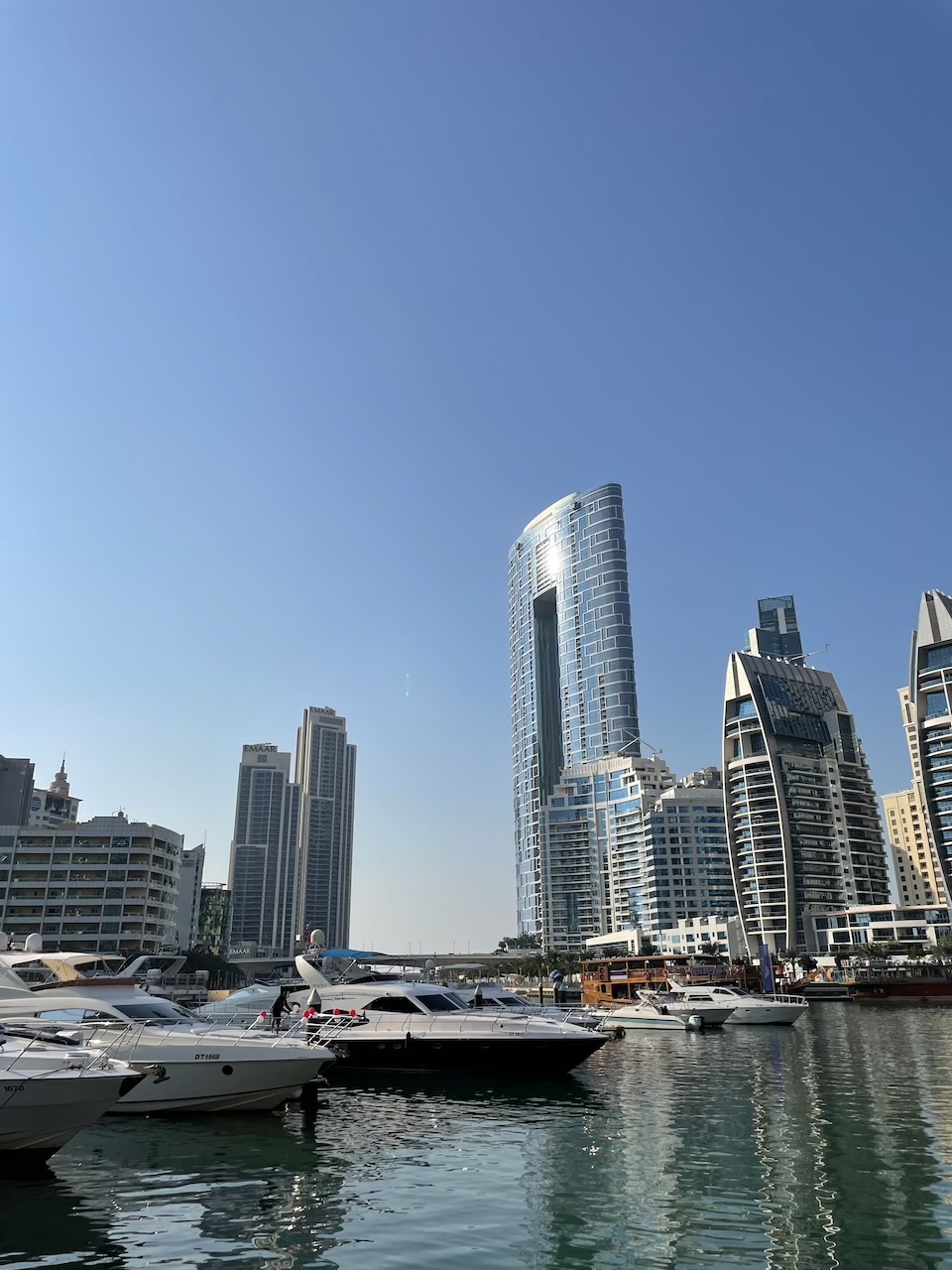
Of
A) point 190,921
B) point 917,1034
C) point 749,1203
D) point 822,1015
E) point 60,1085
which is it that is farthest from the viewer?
point 190,921

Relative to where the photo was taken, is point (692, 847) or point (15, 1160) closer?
point (15, 1160)

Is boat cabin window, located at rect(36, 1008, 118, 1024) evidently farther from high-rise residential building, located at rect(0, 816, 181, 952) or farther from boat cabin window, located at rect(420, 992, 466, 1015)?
high-rise residential building, located at rect(0, 816, 181, 952)

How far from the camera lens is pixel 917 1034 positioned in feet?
163

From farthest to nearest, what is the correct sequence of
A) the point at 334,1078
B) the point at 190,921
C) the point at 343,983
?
the point at 190,921 < the point at 343,983 < the point at 334,1078

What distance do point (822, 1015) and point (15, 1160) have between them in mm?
69794

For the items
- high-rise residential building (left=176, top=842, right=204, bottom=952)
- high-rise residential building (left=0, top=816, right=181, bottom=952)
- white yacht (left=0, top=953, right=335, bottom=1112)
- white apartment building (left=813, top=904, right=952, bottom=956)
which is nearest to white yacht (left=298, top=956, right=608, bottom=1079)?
white yacht (left=0, top=953, right=335, bottom=1112)

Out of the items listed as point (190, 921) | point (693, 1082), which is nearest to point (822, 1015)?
point (693, 1082)

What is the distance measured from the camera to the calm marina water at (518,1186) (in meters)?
12.5

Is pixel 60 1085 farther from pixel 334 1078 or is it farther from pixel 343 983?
pixel 343 983

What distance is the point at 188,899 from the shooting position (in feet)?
520

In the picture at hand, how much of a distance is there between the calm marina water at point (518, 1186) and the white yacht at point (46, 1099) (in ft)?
2.32

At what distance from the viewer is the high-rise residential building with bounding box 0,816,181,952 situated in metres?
119

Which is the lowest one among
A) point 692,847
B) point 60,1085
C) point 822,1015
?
point 822,1015

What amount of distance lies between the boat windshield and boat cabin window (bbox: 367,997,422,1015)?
9.19 metres
